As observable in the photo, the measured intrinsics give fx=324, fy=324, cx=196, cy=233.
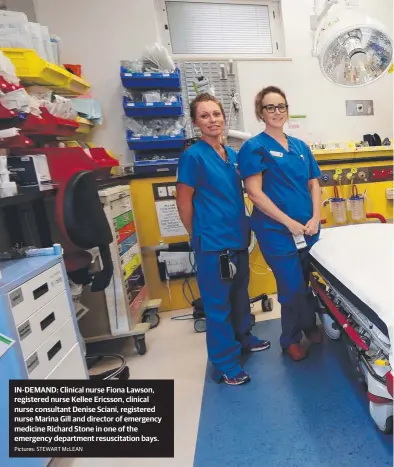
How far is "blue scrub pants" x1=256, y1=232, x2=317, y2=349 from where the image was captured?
68.4 inches

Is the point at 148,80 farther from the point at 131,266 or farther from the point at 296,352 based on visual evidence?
the point at 296,352

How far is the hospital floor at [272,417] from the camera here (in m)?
1.25

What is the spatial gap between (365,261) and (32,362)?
4.37ft

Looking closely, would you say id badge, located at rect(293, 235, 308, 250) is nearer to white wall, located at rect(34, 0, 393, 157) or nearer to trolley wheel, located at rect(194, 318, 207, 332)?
trolley wheel, located at rect(194, 318, 207, 332)

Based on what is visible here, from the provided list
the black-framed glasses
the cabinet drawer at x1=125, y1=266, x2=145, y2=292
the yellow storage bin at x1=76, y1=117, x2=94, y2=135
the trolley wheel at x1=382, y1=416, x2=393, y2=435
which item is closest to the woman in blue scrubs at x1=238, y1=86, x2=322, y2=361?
the black-framed glasses

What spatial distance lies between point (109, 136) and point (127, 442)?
97.0 inches

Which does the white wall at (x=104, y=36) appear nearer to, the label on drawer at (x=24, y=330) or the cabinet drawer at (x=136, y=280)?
the cabinet drawer at (x=136, y=280)

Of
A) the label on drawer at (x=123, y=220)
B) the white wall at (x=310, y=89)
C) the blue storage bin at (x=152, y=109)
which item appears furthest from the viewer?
the white wall at (x=310, y=89)

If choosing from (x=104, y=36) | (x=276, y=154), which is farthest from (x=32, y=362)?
(x=104, y=36)

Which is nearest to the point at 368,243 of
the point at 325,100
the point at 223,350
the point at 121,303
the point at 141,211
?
the point at 223,350

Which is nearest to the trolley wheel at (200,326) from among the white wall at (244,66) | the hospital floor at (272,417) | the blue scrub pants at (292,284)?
the hospital floor at (272,417)

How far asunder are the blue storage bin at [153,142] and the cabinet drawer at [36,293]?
1449 millimetres

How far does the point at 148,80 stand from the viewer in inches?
97.3

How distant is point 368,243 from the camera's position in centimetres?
151
